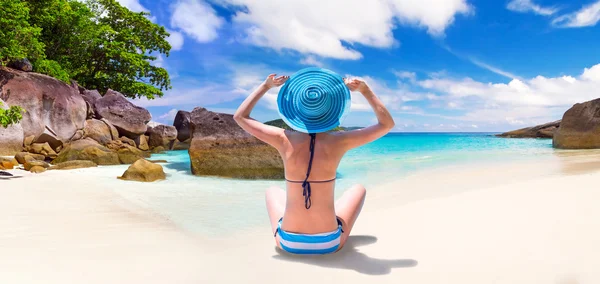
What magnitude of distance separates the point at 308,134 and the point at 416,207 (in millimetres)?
2610

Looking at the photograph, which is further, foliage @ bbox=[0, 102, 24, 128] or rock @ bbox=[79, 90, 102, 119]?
rock @ bbox=[79, 90, 102, 119]

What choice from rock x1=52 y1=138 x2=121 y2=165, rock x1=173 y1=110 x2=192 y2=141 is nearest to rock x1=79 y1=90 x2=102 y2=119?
rock x1=173 y1=110 x2=192 y2=141

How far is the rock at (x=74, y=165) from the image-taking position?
375 inches

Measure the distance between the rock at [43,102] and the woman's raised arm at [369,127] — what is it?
13765mm

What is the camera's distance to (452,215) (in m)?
4.12

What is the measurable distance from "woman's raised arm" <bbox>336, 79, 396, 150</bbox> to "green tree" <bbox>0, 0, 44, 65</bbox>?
45.7 feet

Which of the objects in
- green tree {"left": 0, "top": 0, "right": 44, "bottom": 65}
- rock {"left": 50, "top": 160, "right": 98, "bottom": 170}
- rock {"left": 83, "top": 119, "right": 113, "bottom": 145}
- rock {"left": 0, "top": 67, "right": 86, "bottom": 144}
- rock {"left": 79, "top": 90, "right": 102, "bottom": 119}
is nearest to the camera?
rock {"left": 50, "top": 160, "right": 98, "bottom": 170}

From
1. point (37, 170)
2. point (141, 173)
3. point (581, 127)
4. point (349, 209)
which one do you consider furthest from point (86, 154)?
point (581, 127)

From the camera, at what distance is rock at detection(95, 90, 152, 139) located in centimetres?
1734

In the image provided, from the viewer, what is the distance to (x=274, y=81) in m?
2.83

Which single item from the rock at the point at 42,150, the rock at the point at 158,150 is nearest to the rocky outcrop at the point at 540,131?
the rock at the point at 158,150

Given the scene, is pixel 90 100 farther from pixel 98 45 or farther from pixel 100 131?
pixel 98 45

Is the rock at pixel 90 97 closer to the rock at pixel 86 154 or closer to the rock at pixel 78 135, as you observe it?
the rock at pixel 78 135

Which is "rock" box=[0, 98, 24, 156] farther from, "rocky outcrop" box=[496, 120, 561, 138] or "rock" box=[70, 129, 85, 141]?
"rocky outcrop" box=[496, 120, 561, 138]
